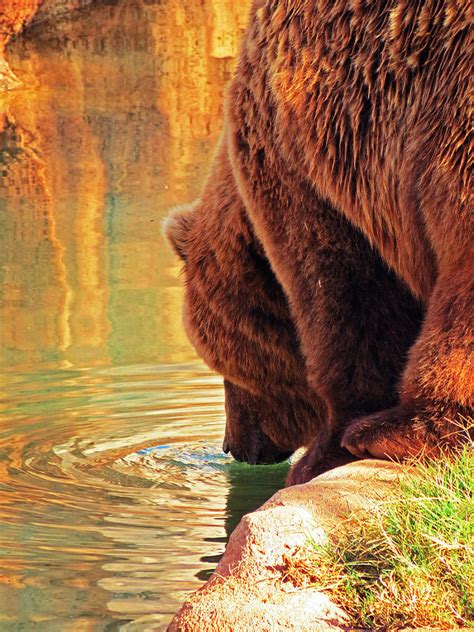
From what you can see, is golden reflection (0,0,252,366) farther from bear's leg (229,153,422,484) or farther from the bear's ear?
bear's leg (229,153,422,484)

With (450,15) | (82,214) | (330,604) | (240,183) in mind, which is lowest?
(82,214)

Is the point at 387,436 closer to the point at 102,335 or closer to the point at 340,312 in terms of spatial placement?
the point at 340,312

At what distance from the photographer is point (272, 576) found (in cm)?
290

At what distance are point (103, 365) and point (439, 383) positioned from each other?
410 cm

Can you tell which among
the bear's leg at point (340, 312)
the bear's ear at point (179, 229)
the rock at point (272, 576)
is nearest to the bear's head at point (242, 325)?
the bear's ear at point (179, 229)

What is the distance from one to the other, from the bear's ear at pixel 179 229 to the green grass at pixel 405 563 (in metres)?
2.34

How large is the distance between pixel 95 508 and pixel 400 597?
2.12 metres

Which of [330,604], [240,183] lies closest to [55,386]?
[240,183]

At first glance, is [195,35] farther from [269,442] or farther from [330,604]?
[330,604]

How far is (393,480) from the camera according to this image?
11.0ft

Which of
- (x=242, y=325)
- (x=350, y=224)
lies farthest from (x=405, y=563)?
(x=242, y=325)

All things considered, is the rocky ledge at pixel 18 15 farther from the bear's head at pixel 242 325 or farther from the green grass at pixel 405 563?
the green grass at pixel 405 563

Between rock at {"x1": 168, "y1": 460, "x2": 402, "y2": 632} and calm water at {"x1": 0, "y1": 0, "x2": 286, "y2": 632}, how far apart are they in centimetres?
40

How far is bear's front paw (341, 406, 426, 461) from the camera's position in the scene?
364cm
